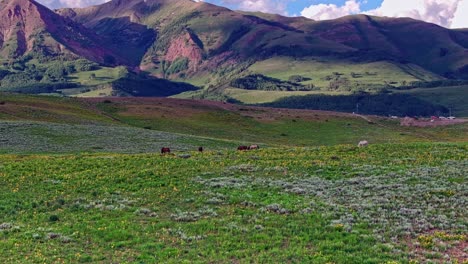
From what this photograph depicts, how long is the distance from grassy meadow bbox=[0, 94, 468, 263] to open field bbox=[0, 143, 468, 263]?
0.08 m

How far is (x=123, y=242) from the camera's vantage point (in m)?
21.8

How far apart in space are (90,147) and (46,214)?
39.7 metres

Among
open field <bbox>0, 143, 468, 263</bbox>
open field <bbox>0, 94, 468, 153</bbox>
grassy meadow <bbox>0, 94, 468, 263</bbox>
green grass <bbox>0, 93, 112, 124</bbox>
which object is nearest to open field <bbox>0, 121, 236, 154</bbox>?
open field <bbox>0, 94, 468, 153</bbox>

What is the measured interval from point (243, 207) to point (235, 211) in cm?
105

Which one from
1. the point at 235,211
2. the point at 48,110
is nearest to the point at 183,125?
the point at 48,110

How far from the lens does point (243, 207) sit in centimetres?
2817

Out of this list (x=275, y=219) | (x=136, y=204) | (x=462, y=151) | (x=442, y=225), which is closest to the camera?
(x=442, y=225)

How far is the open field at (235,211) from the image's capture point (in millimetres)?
20469

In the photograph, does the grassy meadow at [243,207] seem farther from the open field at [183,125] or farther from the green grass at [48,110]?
the green grass at [48,110]

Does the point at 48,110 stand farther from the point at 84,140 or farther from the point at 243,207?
the point at 243,207

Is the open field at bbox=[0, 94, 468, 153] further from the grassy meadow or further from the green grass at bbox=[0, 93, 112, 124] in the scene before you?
the grassy meadow

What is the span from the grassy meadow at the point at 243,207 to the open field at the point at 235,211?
0.27ft

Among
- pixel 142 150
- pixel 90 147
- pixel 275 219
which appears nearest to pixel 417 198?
pixel 275 219

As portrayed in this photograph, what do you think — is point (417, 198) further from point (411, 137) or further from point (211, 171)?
point (411, 137)
